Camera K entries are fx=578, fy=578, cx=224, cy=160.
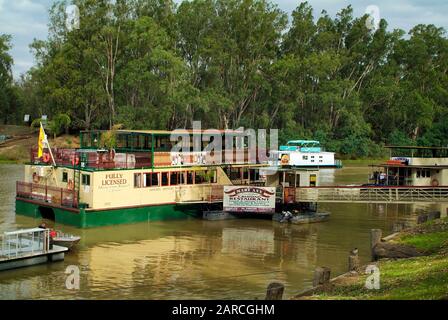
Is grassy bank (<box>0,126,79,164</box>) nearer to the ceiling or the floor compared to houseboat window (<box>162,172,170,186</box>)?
nearer to the ceiling

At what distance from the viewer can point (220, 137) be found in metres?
Result: 37.9

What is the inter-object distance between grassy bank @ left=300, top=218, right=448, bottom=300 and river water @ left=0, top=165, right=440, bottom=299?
3.54 metres

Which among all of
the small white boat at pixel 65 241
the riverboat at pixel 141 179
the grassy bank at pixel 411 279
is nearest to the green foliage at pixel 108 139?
the riverboat at pixel 141 179

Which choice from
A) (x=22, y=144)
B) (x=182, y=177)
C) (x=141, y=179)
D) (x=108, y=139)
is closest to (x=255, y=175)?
(x=182, y=177)

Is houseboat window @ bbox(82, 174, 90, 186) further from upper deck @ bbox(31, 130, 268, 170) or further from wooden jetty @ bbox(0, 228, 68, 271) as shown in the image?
wooden jetty @ bbox(0, 228, 68, 271)

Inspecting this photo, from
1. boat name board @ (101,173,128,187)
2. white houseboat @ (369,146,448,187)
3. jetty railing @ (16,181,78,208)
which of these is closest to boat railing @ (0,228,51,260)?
jetty railing @ (16,181,78,208)

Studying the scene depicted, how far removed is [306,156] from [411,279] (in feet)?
196

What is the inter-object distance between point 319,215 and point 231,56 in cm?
4564

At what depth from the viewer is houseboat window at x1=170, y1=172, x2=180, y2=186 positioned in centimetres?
3492

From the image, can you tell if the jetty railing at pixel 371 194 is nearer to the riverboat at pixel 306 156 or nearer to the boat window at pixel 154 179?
the boat window at pixel 154 179

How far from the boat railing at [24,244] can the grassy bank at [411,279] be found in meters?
11.9

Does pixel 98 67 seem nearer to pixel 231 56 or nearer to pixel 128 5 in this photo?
pixel 128 5

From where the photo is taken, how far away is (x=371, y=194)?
35.5 m

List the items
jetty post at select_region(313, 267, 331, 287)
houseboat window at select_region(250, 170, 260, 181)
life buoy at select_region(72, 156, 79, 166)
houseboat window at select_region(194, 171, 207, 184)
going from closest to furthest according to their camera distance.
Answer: jetty post at select_region(313, 267, 331, 287)
life buoy at select_region(72, 156, 79, 166)
houseboat window at select_region(194, 171, 207, 184)
houseboat window at select_region(250, 170, 260, 181)
